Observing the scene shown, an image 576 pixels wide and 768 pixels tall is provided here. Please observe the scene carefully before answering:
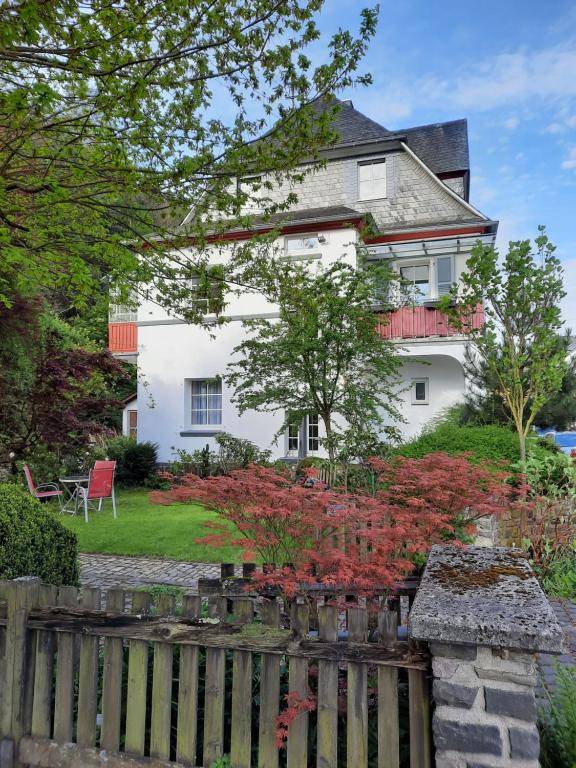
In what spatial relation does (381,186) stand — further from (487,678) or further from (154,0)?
(487,678)

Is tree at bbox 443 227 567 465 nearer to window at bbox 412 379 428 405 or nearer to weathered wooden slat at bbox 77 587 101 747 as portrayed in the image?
weathered wooden slat at bbox 77 587 101 747

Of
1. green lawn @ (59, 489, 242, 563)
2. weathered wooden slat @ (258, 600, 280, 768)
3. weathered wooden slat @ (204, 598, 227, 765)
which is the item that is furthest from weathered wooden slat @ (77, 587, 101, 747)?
green lawn @ (59, 489, 242, 563)

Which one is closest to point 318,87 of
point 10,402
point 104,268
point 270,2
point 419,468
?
point 270,2

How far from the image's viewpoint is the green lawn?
738 cm

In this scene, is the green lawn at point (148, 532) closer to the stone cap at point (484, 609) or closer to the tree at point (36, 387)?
the tree at point (36, 387)

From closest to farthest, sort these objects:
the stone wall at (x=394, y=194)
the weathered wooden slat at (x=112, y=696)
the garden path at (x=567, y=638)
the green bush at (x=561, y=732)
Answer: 1. the green bush at (x=561, y=732)
2. the weathered wooden slat at (x=112, y=696)
3. the garden path at (x=567, y=638)
4. the stone wall at (x=394, y=194)

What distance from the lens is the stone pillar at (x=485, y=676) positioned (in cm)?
188

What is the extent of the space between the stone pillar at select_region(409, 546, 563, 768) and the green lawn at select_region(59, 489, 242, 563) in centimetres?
412

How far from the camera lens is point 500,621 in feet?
6.25

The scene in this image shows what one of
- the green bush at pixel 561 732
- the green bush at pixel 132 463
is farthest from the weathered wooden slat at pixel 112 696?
the green bush at pixel 132 463

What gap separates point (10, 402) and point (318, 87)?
801cm

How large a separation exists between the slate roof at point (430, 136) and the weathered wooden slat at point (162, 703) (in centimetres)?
1845

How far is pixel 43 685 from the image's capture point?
2525 millimetres

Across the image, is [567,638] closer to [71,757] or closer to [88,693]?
[88,693]
